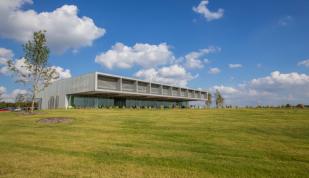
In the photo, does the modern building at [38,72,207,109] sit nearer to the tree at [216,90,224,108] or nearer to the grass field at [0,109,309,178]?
the tree at [216,90,224,108]

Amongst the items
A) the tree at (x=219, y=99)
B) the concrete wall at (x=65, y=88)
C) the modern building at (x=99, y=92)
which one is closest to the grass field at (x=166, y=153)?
the concrete wall at (x=65, y=88)

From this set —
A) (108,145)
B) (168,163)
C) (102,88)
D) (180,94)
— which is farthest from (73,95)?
(168,163)

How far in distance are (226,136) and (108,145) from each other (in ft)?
21.8

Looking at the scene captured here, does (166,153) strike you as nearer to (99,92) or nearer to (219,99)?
(99,92)

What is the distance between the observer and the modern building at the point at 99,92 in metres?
55.8

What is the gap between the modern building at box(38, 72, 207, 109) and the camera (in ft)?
183

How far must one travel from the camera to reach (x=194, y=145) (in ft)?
37.0

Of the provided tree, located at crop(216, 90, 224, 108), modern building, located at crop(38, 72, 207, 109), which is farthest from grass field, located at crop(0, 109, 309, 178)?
tree, located at crop(216, 90, 224, 108)

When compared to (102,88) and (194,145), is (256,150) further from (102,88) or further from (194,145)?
A: (102,88)

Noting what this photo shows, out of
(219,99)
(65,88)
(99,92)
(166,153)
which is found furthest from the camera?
(219,99)

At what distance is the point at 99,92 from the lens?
183 ft

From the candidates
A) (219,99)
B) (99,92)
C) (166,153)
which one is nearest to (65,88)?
(99,92)

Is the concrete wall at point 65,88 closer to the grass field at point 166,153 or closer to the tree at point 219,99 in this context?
the grass field at point 166,153

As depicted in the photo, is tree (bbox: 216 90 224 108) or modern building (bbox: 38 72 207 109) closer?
modern building (bbox: 38 72 207 109)
